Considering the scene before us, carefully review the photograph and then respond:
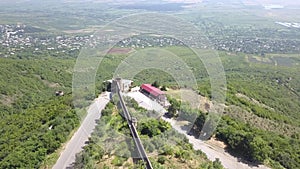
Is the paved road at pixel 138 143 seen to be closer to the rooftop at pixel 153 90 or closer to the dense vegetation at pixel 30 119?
the dense vegetation at pixel 30 119

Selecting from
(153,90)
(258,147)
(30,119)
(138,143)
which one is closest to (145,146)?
(138,143)

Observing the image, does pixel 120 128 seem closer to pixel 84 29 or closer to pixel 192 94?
pixel 192 94

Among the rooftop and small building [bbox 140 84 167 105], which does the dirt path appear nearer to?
small building [bbox 140 84 167 105]

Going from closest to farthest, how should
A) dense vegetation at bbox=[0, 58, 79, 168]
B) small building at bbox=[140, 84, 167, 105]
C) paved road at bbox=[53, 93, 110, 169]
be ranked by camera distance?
paved road at bbox=[53, 93, 110, 169], dense vegetation at bbox=[0, 58, 79, 168], small building at bbox=[140, 84, 167, 105]

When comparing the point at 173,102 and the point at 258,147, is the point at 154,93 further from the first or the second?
the point at 258,147

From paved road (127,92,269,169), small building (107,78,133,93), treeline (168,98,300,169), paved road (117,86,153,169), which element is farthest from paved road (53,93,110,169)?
treeline (168,98,300,169)

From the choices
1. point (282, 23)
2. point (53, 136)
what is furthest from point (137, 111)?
point (282, 23)
